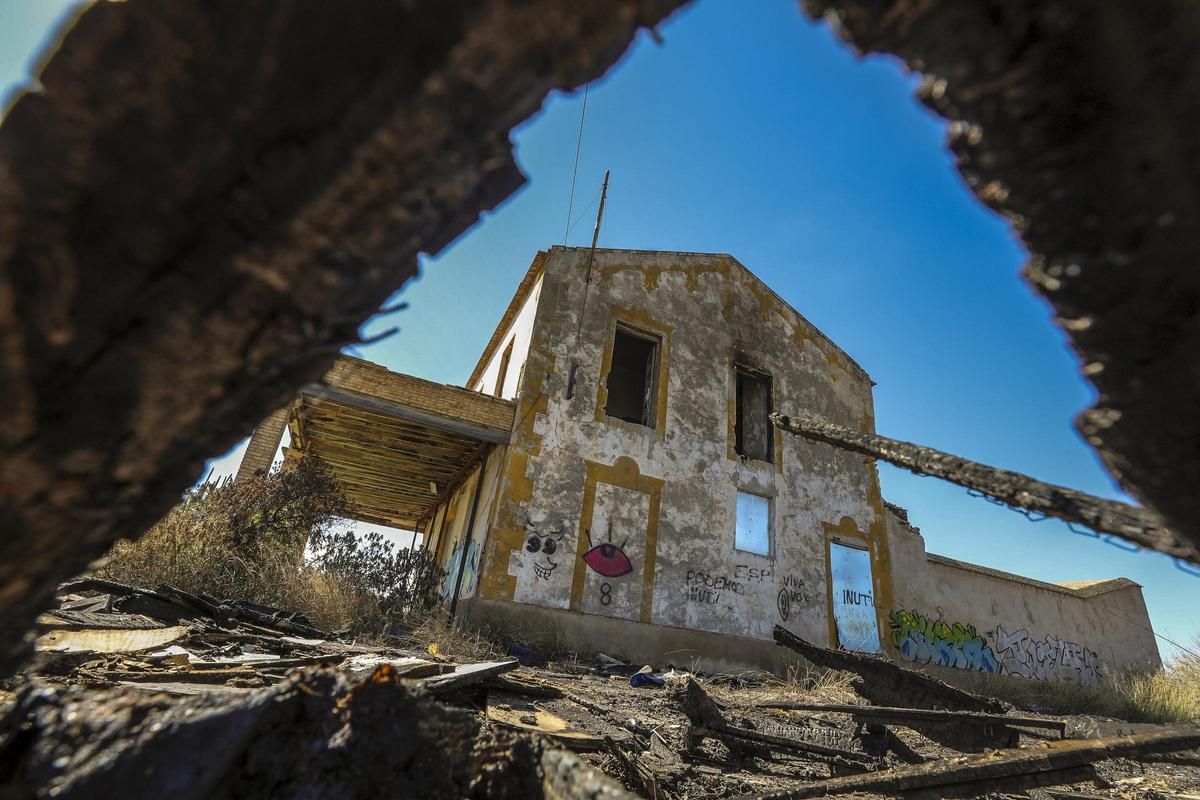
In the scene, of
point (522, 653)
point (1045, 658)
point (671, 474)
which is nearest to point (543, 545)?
point (522, 653)

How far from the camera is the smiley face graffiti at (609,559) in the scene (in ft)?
32.8

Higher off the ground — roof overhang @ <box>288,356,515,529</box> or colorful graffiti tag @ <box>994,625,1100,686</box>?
roof overhang @ <box>288,356,515,529</box>

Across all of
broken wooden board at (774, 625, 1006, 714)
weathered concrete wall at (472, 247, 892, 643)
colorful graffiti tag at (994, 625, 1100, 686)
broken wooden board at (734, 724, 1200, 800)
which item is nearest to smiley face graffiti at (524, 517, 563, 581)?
weathered concrete wall at (472, 247, 892, 643)

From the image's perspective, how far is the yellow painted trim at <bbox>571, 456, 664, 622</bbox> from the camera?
9.85m

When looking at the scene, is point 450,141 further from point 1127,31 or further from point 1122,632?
point 1122,632

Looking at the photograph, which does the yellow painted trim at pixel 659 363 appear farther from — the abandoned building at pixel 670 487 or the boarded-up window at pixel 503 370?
the boarded-up window at pixel 503 370

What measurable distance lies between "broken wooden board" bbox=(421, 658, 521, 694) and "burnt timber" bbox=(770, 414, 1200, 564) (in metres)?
3.08

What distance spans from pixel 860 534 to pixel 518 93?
14.6 meters

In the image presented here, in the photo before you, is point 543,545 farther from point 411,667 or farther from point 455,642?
point 411,667

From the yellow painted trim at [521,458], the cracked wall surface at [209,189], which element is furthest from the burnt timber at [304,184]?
the yellow painted trim at [521,458]

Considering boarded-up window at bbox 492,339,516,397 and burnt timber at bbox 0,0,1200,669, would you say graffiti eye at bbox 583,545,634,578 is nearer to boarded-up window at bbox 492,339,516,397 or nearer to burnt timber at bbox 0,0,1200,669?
boarded-up window at bbox 492,339,516,397

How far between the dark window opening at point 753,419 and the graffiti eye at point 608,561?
4.02 metres

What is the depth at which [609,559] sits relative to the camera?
33.3ft

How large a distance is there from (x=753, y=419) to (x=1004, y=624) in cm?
904
